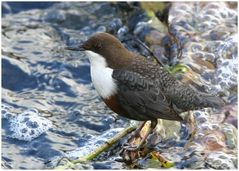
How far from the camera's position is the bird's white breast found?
4.29 m

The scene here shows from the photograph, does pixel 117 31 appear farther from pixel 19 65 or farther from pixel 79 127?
pixel 79 127

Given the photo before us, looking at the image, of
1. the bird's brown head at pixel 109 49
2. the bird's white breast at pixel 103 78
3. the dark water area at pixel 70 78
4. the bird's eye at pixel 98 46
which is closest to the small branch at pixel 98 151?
the dark water area at pixel 70 78

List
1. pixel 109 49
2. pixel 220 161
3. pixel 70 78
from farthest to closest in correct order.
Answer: pixel 70 78
pixel 109 49
pixel 220 161

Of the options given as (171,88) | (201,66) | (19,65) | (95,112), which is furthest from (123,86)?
(19,65)

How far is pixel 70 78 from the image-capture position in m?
5.70

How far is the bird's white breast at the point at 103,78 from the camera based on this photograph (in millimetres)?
4285

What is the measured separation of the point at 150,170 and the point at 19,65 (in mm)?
2071

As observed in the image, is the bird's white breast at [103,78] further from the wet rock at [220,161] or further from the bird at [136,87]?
the wet rock at [220,161]

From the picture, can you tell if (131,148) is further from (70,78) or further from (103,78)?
(70,78)

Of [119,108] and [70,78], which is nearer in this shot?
[119,108]

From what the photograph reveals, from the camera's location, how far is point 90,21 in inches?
259

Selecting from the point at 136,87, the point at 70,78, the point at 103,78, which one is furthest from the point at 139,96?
the point at 70,78

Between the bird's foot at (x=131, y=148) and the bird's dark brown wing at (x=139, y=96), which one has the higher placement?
the bird's dark brown wing at (x=139, y=96)

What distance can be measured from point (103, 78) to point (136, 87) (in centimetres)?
23
